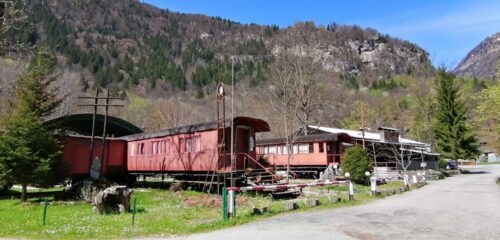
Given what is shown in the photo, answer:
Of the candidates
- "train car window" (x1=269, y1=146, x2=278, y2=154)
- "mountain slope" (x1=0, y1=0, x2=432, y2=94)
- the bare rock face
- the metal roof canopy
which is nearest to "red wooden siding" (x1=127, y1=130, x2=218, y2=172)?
the metal roof canopy

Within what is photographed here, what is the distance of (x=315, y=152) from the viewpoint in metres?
30.7

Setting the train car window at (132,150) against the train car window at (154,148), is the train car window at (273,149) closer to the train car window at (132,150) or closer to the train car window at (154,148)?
the train car window at (132,150)

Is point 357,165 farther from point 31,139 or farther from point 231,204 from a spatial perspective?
point 31,139

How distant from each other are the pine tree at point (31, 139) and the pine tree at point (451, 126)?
41380mm

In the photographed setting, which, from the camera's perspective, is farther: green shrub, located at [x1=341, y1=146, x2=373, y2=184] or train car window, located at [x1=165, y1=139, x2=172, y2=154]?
green shrub, located at [x1=341, y1=146, x2=373, y2=184]

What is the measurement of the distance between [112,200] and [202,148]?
7.32 meters

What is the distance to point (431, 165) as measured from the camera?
141ft

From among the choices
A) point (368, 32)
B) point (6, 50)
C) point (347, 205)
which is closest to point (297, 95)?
point (347, 205)

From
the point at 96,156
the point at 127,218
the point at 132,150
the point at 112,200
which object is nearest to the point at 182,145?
the point at 132,150

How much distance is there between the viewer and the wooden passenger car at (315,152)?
2984 cm

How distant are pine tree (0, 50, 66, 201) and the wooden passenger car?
14.5m

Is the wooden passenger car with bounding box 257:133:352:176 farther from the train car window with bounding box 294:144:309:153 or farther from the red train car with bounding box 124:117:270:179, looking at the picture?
the red train car with bounding box 124:117:270:179

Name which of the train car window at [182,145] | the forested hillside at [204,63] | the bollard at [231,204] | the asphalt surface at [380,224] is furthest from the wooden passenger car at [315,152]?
the bollard at [231,204]

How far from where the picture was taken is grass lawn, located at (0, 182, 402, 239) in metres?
10.0
